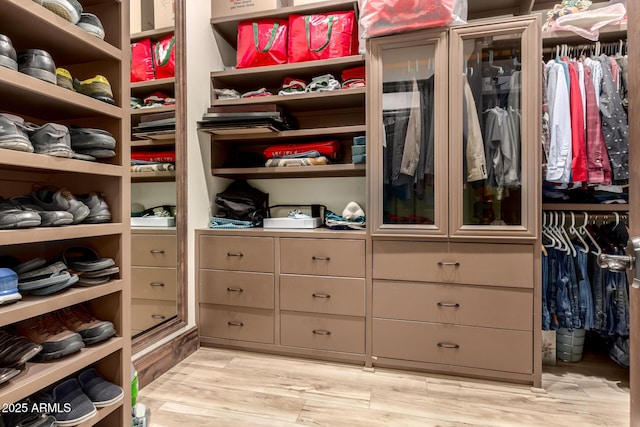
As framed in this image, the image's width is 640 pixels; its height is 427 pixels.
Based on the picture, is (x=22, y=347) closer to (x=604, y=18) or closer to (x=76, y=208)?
(x=76, y=208)

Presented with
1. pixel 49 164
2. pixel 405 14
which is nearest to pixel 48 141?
pixel 49 164

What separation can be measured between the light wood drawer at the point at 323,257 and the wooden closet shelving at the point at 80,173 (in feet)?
3.18

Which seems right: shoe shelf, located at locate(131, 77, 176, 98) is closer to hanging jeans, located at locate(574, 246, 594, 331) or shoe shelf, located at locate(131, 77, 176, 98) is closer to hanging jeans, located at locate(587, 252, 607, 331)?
hanging jeans, located at locate(574, 246, 594, 331)

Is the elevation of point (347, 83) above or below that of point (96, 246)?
above

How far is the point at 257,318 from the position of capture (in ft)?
7.13

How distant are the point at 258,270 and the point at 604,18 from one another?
7.76 ft

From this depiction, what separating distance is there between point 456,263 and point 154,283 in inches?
66.3

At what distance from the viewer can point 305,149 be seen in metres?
2.30

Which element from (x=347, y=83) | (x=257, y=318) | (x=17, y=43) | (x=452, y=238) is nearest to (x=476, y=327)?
(x=452, y=238)

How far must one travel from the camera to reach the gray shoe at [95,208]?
3.92ft

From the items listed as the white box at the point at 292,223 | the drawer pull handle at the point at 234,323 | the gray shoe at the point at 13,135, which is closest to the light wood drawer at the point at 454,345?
the white box at the point at 292,223

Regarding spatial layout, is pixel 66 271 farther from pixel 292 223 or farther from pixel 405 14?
pixel 405 14

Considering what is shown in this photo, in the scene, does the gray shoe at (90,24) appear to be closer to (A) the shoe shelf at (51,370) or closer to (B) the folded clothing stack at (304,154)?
(A) the shoe shelf at (51,370)

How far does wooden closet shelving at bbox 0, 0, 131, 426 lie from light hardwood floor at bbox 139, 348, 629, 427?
1.55 feet
